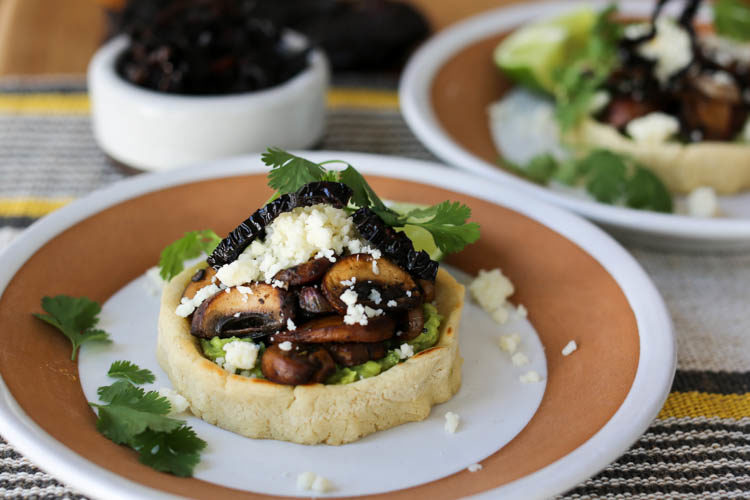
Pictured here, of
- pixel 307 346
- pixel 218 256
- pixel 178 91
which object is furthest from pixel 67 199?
pixel 307 346

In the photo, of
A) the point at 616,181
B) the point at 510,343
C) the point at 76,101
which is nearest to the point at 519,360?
the point at 510,343

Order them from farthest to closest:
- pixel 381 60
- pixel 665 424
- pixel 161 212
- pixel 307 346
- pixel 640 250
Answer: pixel 381 60 < pixel 640 250 < pixel 161 212 < pixel 665 424 < pixel 307 346

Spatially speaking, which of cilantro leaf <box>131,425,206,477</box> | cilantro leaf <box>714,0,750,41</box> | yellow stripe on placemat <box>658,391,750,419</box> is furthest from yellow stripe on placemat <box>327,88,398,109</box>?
cilantro leaf <box>131,425,206,477</box>

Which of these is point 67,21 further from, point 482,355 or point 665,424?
point 665,424

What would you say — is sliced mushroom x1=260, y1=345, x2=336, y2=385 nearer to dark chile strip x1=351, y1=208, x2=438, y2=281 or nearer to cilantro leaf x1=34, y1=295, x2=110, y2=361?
dark chile strip x1=351, y1=208, x2=438, y2=281

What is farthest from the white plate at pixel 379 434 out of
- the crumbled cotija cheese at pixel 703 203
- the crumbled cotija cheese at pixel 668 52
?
the crumbled cotija cheese at pixel 668 52

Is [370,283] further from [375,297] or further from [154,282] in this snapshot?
[154,282]
